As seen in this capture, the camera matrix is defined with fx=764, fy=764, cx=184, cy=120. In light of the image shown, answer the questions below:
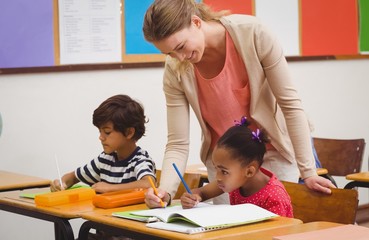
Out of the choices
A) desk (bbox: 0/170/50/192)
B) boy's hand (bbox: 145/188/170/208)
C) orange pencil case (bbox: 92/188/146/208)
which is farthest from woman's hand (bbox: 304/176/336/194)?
desk (bbox: 0/170/50/192)

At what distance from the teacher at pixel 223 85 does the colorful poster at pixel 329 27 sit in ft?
9.43

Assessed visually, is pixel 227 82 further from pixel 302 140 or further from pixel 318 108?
pixel 318 108

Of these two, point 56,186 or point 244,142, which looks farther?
point 56,186

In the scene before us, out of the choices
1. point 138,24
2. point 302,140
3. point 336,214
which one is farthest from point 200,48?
point 138,24

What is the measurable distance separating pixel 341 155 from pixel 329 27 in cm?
155

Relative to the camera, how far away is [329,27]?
5602mm

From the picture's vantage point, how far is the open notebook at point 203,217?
81.6 inches

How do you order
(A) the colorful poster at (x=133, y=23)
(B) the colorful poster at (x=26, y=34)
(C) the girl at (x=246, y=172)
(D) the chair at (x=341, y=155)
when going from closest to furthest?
1. (C) the girl at (x=246, y=172)
2. (B) the colorful poster at (x=26, y=34)
3. (D) the chair at (x=341, y=155)
4. (A) the colorful poster at (x=133, y=23)

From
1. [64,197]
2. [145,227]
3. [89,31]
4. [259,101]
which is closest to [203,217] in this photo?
[145,227]

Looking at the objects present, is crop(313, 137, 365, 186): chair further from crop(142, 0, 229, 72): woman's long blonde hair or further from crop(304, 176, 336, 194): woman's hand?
crop(142, 0, 229, 72): woman's long blonde hair

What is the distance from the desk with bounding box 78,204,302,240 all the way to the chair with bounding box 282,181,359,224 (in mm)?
271

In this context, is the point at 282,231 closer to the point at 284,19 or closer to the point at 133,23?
the point at 133,23

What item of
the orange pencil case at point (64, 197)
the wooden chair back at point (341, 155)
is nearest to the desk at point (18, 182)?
the orange pencil case at point (64, 197)

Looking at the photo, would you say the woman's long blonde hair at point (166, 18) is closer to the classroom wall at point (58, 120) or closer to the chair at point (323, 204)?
the chair at point (323, 204)
